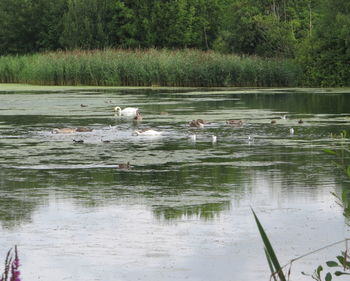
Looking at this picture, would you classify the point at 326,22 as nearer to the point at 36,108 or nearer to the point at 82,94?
the point at 82,94

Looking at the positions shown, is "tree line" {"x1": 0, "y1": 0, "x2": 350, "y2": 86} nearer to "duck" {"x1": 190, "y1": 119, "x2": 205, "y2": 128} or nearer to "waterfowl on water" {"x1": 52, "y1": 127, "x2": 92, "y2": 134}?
"duck" {"x1": 190, "y1": 119, "x2": 205, "y2": 128}

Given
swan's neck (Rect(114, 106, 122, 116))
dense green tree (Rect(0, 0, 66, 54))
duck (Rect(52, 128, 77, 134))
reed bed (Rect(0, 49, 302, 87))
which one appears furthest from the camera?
dense green tree (Rect(0, 0, 66, 54))

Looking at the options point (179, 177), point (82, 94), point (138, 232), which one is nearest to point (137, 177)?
point (179, 177)

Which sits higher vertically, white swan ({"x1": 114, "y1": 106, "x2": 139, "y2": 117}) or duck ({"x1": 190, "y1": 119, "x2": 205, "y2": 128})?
duck ({"x1": 190, "y1": 119, "x2": 205, "y2": 128})

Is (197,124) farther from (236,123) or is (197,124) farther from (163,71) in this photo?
(163,71)

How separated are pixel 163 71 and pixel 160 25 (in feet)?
69.6

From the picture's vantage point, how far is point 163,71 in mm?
35812

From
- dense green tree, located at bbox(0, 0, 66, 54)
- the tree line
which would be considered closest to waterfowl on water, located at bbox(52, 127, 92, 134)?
the tree line

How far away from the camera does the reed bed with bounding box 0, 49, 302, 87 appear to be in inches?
1398

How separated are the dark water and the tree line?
73.1ft

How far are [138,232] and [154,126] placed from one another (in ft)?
35.5

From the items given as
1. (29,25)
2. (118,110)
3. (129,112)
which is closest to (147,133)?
(129,112)

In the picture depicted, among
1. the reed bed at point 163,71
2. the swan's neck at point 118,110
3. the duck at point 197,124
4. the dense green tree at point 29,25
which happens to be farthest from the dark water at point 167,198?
the dense green tree at point 29,25

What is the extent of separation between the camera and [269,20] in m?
43.3
